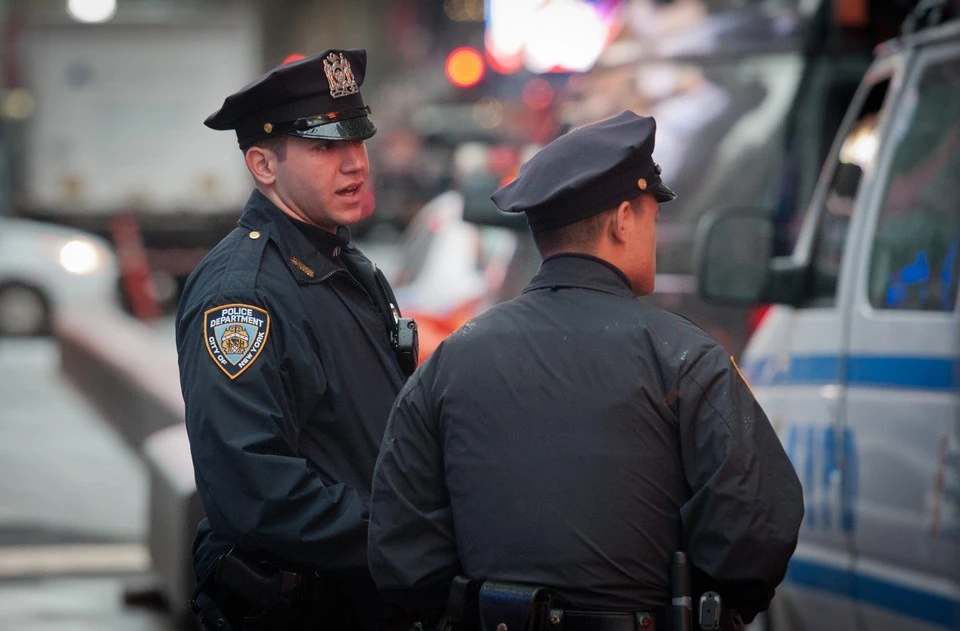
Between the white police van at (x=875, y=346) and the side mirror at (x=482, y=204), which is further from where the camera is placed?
the side mirror at (x=482, y=204)

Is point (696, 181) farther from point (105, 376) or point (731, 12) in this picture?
point (105, 376)

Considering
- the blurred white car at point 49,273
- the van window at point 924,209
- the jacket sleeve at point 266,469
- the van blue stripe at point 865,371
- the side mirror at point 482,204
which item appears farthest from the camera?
the blurred white car at point 49,273

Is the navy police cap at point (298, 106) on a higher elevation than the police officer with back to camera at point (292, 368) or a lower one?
higher

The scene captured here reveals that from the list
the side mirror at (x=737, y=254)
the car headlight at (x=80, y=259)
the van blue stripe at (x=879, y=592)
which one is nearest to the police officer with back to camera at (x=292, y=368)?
the van blue stripe at (x=879, y=592)

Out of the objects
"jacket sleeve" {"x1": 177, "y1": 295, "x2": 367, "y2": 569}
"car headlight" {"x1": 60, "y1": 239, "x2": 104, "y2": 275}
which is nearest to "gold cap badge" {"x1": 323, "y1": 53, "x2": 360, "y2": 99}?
"jacket sleeve" {"x1": 177, "y1": 295, "x2": 367, "y2": 569}

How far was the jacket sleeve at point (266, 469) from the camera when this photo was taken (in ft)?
10.4

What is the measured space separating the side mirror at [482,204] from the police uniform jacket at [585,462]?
172 inches

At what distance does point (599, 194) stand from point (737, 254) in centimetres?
258

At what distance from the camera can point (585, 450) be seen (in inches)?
111

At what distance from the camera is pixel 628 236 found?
2939 millimetres

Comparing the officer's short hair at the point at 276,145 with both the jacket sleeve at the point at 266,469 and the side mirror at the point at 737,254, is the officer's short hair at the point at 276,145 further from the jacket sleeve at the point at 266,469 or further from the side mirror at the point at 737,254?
the side mirror at the point at 737,254

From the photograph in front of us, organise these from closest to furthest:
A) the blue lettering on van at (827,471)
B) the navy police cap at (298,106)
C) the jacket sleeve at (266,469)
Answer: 1. the jacket sleeve at (266,469)
2. the navy police cap at (298,106)
3. the blue lettering on van at (827,471)

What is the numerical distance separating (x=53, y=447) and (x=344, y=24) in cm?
3530

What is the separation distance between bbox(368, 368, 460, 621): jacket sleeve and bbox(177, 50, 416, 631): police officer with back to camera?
Answer: 274 mm
